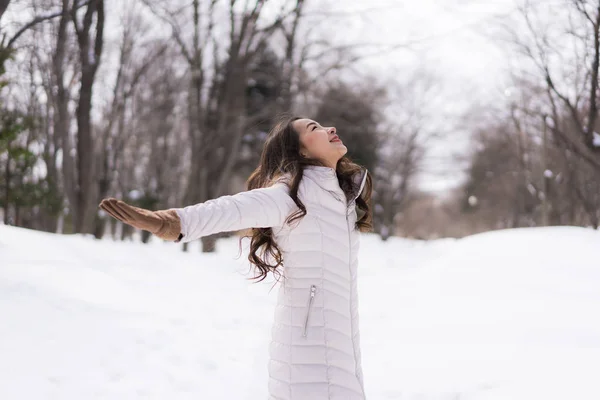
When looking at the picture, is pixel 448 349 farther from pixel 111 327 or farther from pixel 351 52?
pixel 351 52

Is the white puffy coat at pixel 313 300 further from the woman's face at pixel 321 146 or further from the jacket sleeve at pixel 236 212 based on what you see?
the woman's face at pixel 321 146

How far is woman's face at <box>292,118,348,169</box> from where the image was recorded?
2.56m

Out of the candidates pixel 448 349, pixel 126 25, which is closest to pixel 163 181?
pixel 126 25

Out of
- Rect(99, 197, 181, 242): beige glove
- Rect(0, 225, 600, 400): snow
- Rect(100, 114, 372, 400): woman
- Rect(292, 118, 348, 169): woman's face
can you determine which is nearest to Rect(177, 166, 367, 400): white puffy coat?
Rect(100, 114, 372, 400): woman

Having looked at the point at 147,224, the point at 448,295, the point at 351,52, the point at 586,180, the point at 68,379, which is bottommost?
the point at 68,379

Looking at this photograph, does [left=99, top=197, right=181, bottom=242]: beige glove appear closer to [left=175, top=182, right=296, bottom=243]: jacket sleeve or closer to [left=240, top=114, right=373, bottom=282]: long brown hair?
[left=175, top=182, right=296, bottom=243]: jacket sleeve

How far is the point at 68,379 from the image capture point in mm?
4418

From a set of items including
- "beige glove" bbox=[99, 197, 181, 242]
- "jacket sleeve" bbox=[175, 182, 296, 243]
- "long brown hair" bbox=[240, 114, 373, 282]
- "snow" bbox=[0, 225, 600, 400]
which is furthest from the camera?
"snow" bbox=[0, 225, 600, 400]

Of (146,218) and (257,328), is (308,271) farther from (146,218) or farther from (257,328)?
(257,328)

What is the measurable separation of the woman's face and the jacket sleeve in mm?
320

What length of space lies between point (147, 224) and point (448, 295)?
601cm

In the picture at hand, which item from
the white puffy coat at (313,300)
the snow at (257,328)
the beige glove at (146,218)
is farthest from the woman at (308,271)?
the snow at (257,328)

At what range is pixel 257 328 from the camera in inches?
278

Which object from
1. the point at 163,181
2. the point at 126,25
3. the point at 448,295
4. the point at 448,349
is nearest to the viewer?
the point at 448,349
